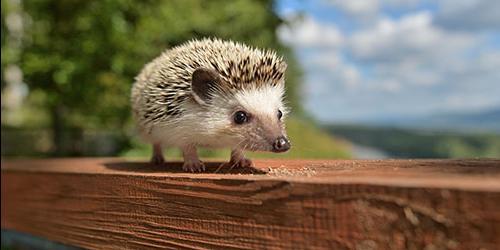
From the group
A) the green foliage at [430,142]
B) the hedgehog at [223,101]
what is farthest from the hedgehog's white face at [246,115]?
the green foliage at [430,142]

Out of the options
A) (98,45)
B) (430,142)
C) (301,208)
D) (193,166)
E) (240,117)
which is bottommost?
(301,208)

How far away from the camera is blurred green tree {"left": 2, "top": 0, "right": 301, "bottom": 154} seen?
9281mm

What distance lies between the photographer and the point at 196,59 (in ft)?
10.2

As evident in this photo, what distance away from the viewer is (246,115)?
2938mm

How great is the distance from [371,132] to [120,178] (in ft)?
55.9

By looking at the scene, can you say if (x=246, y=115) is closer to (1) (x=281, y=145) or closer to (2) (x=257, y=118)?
(2) (x=257, y=118)

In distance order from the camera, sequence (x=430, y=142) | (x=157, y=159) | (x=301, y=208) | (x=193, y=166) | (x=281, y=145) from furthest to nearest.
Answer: (x=430, y=142) → (x=157, y=159) → (x=193, y=166) → (x=281, y=145) → (x=301, y=208)

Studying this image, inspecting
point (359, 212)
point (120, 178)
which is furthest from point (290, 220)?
point (120, 178)

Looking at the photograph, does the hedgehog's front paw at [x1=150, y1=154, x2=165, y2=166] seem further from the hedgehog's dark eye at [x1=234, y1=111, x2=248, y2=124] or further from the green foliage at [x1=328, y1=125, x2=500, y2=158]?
the green foliage at [x1=328, y1=125, x2=500, y2=158]

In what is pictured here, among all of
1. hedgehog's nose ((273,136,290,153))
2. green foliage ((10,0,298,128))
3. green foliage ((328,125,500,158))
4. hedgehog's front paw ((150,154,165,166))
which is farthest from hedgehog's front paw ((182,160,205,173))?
green foliage ((10,0,298,128))

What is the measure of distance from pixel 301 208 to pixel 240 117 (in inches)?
49.2

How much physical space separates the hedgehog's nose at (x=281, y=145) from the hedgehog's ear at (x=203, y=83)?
0.47m

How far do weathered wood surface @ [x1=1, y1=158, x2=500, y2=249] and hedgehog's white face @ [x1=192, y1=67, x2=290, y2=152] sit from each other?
0.18m

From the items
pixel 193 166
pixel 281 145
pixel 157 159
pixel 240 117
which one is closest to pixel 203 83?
pixel 240 117
